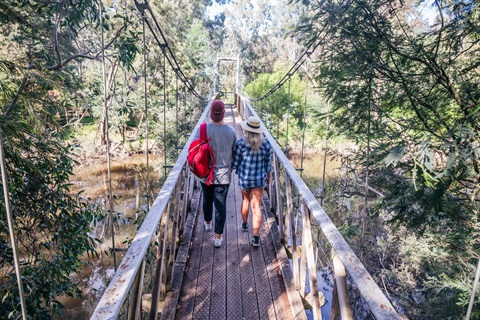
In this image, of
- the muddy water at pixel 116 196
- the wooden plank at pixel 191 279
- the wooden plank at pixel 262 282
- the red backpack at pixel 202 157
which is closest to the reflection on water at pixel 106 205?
the muddy water at pixel 116 196

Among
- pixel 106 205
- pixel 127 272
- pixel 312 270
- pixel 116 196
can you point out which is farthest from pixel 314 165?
pixel 127 272

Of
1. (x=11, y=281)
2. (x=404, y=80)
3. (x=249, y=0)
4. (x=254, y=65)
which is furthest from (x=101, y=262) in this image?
(x=249, y=0)

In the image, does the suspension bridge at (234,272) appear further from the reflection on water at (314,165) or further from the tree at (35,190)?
the reflection on water at (314,165)

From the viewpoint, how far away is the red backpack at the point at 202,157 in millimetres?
2180

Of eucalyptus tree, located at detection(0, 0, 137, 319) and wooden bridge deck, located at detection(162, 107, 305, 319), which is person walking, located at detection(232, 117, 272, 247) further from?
eucalyptus tree, located at detection(0, 0, 137, 319)

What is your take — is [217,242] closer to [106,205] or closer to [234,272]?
[234,272]

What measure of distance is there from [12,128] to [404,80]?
8.82 ft

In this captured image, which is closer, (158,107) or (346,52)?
(346,52)

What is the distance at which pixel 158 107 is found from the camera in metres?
13.1

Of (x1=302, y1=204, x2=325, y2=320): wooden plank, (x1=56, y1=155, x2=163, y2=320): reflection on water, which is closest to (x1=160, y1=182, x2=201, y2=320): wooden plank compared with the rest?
(x1=302, y1=204, x2=325, y2=320): wooden plank

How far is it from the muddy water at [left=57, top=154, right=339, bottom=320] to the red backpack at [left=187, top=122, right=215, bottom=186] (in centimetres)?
280

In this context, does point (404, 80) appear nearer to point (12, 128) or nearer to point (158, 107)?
point (12, 128)

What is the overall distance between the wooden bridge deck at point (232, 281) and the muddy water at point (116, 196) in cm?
248

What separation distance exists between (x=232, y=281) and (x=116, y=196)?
310 centimetres
